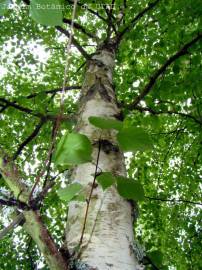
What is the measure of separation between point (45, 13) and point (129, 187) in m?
0.62

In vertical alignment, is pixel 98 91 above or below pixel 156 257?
above

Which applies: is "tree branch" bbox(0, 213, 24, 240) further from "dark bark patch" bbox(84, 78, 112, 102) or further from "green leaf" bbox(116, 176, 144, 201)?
"dark bark patch" bbox(84, 78, 112, 102)

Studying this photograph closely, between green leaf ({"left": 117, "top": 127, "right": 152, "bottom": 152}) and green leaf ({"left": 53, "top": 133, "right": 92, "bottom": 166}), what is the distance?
3.7 inches

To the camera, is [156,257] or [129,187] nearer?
[129,187]

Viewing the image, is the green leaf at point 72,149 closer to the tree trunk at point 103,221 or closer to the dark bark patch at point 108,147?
the tree trunk at point 103,221

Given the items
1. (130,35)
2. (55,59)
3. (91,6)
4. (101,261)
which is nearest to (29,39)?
(55,59)

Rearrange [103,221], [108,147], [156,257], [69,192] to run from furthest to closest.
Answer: [108,147] → [156,257] → [103,221] → [69,192]

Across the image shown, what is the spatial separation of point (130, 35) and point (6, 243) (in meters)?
3.86

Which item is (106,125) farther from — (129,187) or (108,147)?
(108,147)

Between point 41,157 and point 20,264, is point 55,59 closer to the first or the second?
point 41,157

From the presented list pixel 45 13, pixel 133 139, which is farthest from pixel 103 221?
pixel 45 13

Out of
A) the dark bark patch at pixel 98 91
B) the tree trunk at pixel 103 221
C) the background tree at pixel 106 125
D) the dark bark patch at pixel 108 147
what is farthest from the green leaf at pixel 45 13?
the dark bark patch at pixel 98 91

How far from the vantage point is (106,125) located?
33.8 inches

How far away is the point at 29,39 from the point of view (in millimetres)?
6082
